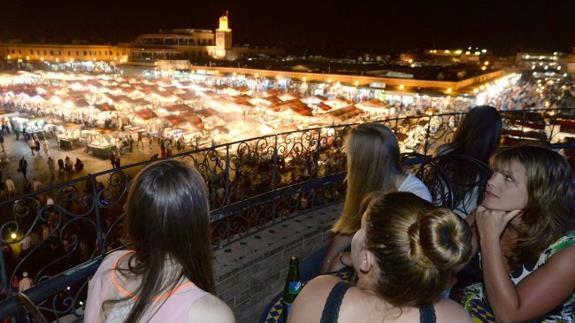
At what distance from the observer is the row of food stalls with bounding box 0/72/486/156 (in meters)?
20.8

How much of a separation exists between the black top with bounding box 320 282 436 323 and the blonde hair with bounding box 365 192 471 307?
1.2 inches

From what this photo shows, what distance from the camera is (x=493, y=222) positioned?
2059 mm

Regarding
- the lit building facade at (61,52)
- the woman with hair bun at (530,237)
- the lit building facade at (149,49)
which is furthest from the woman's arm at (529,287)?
the lit building facade at (61,52)

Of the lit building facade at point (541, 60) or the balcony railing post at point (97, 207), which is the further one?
the lit building facade at point (541, 60)

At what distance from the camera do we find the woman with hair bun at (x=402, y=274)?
53.6 inches

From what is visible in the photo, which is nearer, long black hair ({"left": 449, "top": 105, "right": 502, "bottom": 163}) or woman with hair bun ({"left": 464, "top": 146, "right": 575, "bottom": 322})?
woman with hair bun ({"left": 464, "top": 146, "right": 575, "bottom": 322})

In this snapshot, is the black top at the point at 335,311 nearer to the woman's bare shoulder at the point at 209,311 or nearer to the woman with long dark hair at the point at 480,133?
the woman's bare shoulder at the point at 209,311

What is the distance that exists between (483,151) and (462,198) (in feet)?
1.74

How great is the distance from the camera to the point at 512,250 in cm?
229

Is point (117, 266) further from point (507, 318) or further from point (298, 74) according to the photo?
point (298, 74)

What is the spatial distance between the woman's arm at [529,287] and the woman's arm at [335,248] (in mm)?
865

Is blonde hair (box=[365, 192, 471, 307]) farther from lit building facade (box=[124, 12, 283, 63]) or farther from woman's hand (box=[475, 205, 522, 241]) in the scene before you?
lit building facade (box=[124, 12, 283, 63])

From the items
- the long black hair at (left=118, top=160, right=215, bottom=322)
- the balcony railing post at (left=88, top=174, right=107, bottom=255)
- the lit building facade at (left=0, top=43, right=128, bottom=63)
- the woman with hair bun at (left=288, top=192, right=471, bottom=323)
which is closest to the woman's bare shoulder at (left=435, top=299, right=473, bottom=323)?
the woman with hair bun at (left=288, top=192, right=471, bottom=323)

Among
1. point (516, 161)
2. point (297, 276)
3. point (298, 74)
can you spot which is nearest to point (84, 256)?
point (297, 276)
